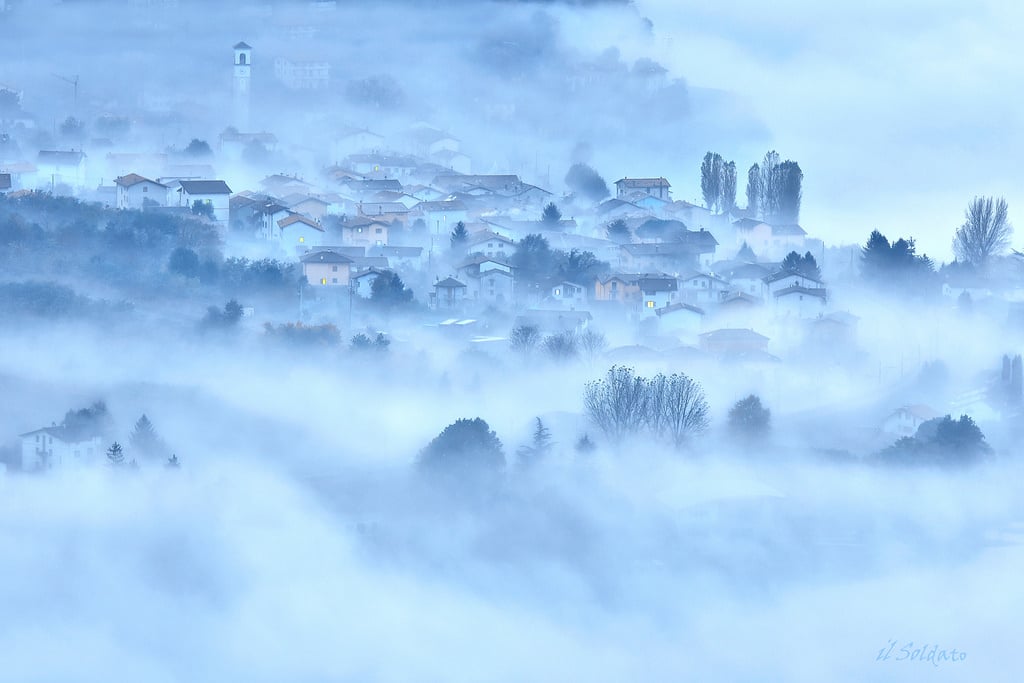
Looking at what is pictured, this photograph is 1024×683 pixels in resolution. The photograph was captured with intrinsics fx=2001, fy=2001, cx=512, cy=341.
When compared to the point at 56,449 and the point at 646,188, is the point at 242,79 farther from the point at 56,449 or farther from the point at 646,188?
the point at 56,449

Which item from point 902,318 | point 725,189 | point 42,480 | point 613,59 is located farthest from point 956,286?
point 613,59

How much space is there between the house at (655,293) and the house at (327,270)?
2546 mm

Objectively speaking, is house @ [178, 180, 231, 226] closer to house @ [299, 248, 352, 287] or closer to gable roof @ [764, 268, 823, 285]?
house @ [299, 248, 352, 287]

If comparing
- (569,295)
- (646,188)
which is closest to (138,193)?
(569,295)

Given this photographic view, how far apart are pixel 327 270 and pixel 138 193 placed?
2791mm

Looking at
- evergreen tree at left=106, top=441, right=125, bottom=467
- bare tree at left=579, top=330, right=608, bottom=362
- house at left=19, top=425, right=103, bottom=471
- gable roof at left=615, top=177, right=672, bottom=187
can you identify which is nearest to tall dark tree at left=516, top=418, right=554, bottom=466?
bare tree at left=579, top=330, right=608, bottom=362

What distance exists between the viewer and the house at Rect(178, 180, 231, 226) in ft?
62.8

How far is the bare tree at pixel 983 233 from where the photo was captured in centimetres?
1906

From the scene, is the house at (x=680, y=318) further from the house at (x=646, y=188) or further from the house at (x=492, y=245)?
the house at (x=646, y=188)

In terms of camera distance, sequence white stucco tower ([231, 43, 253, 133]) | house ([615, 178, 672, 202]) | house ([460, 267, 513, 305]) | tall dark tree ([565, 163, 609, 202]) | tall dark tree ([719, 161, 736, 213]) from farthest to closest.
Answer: white stucco tower ([231, 43, 253, 133]) → tall dark tree ([565, 163, 609, 202]) → house ([615, 178, 672, 202]) → tall dark tree ([719, 161, 736, 213]) → house ([460, 267, 513, 305])

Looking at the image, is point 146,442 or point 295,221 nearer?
point 146,442

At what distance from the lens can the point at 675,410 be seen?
13.9 m

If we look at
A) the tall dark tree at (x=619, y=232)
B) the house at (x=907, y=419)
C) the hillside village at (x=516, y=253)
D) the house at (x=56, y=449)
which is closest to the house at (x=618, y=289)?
the hillside village at (x=516, y=253)

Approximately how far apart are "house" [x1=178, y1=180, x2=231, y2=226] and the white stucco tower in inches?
276
